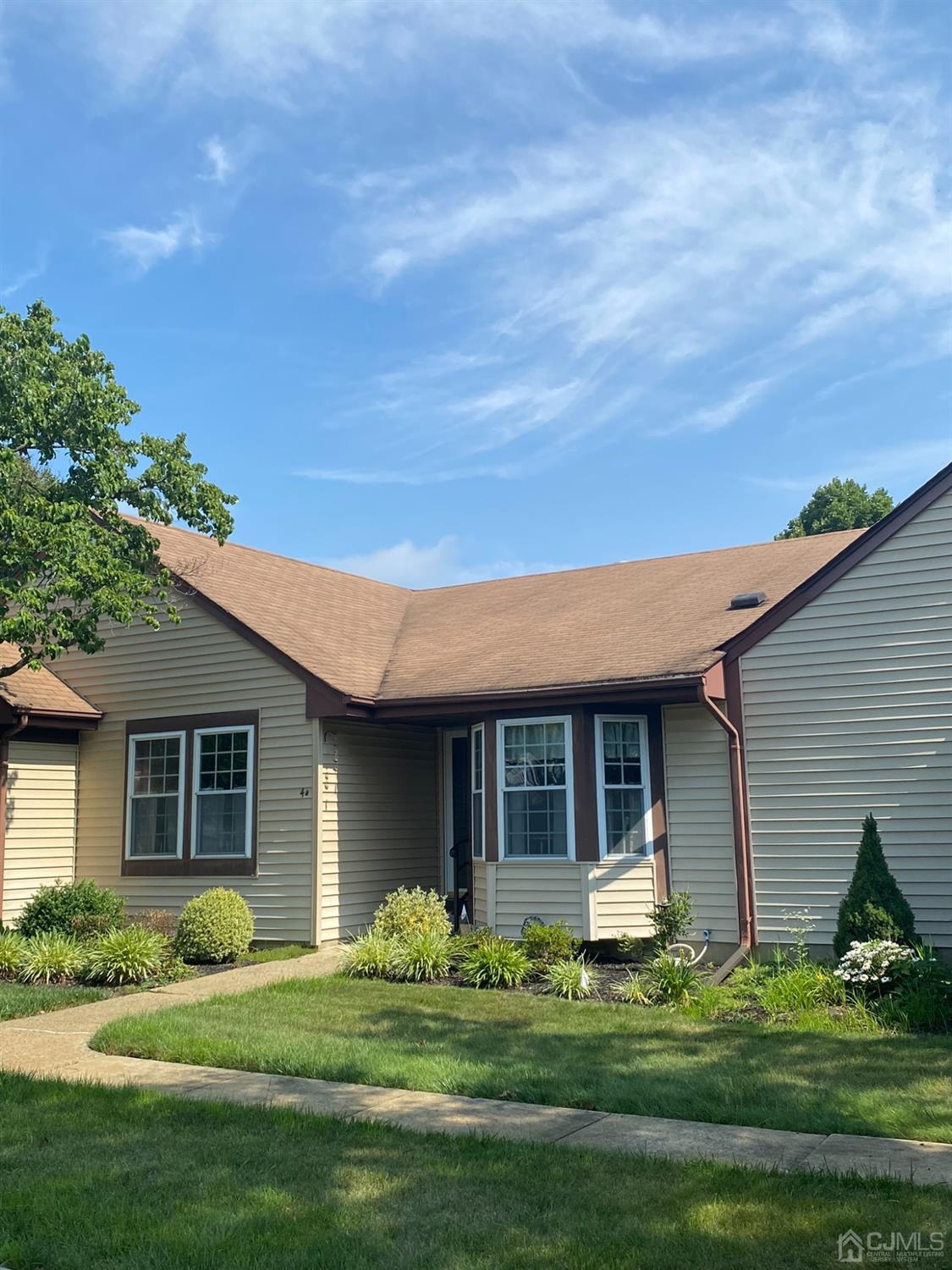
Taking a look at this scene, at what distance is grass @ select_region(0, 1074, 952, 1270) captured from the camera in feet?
14.0

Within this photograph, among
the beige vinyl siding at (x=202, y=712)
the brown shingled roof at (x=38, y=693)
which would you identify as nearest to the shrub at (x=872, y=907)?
the beige vinyl siding at (x=202, y=712)

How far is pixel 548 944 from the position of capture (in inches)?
464

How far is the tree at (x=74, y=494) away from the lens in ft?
40.4

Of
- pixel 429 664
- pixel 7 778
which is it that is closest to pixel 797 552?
pixel 429 664

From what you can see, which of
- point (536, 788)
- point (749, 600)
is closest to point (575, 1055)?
point (536, 788)

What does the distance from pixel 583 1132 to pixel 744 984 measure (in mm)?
5038

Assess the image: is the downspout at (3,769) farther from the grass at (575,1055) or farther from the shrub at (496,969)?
the shrub at (496,969)

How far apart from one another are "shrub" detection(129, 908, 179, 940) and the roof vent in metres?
8.34

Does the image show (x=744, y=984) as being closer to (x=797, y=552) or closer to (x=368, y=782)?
(x=368, y=782)

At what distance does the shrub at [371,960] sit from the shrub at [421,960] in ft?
0.28

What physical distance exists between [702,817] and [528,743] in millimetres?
2285

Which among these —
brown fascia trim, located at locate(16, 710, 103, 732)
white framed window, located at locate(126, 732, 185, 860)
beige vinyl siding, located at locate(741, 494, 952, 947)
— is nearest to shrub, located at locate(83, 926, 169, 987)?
white framed window, located at locate(126, 732, 185, 860)

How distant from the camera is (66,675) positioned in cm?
1653

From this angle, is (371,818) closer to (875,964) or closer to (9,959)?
(9,959)
